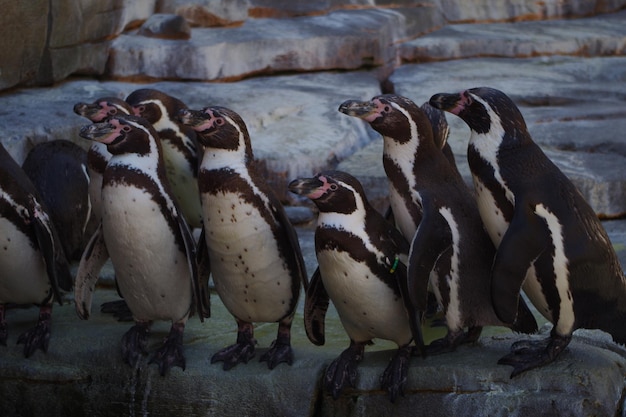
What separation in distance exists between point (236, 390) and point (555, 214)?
4.12ft

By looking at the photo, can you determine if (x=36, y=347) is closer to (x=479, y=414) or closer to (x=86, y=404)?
(x=86, y=404)

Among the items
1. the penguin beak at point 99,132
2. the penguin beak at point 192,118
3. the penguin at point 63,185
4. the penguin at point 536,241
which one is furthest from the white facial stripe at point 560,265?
the penguin at point 63,185

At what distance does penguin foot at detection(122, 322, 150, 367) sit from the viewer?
4.04 metres

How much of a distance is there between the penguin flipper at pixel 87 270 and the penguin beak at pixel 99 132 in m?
0.44

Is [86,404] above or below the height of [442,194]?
below

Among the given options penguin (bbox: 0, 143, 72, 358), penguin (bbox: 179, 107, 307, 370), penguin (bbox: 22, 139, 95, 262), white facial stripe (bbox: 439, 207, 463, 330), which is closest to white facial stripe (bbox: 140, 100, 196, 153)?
penguin (bbox: 22, 139, 95, 262)

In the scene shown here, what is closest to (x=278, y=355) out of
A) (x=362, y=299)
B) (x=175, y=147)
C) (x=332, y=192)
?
(x=362, y=299)

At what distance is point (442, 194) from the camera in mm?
3924

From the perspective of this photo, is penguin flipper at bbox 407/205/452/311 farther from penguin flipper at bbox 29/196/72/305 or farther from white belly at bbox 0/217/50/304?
white belly at bbox 0/217/50/304

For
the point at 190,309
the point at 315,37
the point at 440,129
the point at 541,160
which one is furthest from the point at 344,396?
the point at 315,37

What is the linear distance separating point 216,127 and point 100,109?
2.95 ft

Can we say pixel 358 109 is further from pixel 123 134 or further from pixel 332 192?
pixel 123 134

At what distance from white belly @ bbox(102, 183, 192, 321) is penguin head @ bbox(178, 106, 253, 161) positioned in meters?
0.32

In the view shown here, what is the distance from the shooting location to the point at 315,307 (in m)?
3.99
